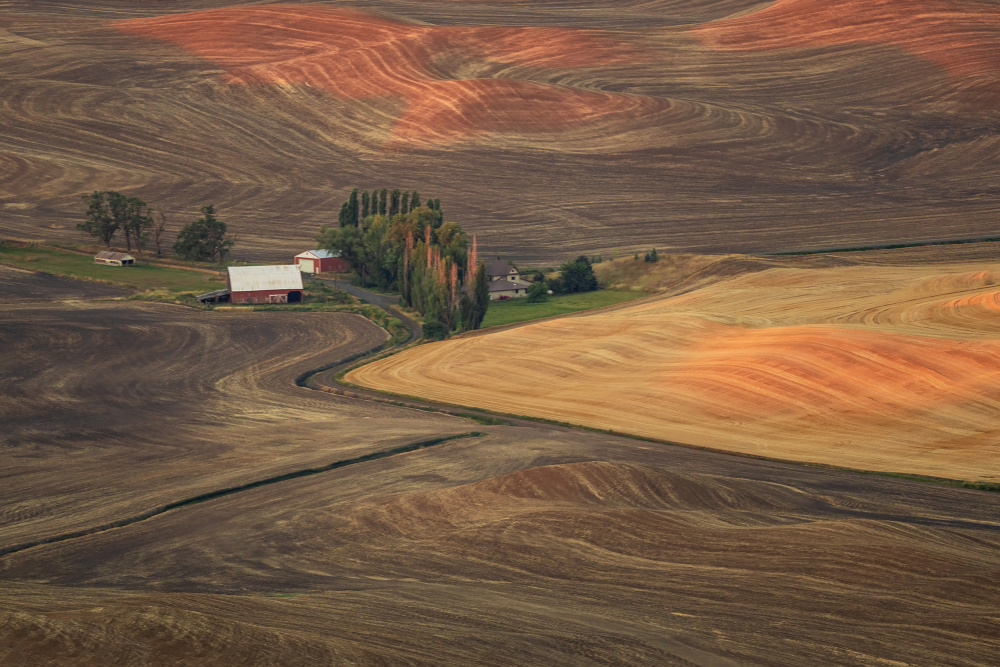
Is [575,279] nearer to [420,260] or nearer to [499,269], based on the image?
[499,269]

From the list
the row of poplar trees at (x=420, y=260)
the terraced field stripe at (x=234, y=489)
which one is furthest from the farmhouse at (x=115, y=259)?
the terraced field stripe at (x=234, y=489)

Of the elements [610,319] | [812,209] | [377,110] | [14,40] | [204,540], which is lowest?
[204,540]

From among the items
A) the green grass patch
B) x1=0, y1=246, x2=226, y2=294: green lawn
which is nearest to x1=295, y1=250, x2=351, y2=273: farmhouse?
x1=0, y1=246, x2=226, y2=294: green lawn

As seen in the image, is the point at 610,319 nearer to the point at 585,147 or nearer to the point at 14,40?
the point at 585,147

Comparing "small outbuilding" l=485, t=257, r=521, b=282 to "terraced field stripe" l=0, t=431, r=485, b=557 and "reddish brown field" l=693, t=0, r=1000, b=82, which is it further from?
"reddish brown field" l=693, t=0, r=1000, b=82

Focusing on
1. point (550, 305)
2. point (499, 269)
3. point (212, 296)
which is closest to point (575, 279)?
point (499, 269)

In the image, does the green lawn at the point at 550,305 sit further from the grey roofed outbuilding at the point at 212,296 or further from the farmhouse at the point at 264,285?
the grey roofed outbuilding at the point at 212,296

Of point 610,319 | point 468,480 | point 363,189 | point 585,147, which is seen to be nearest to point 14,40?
point 363,189
